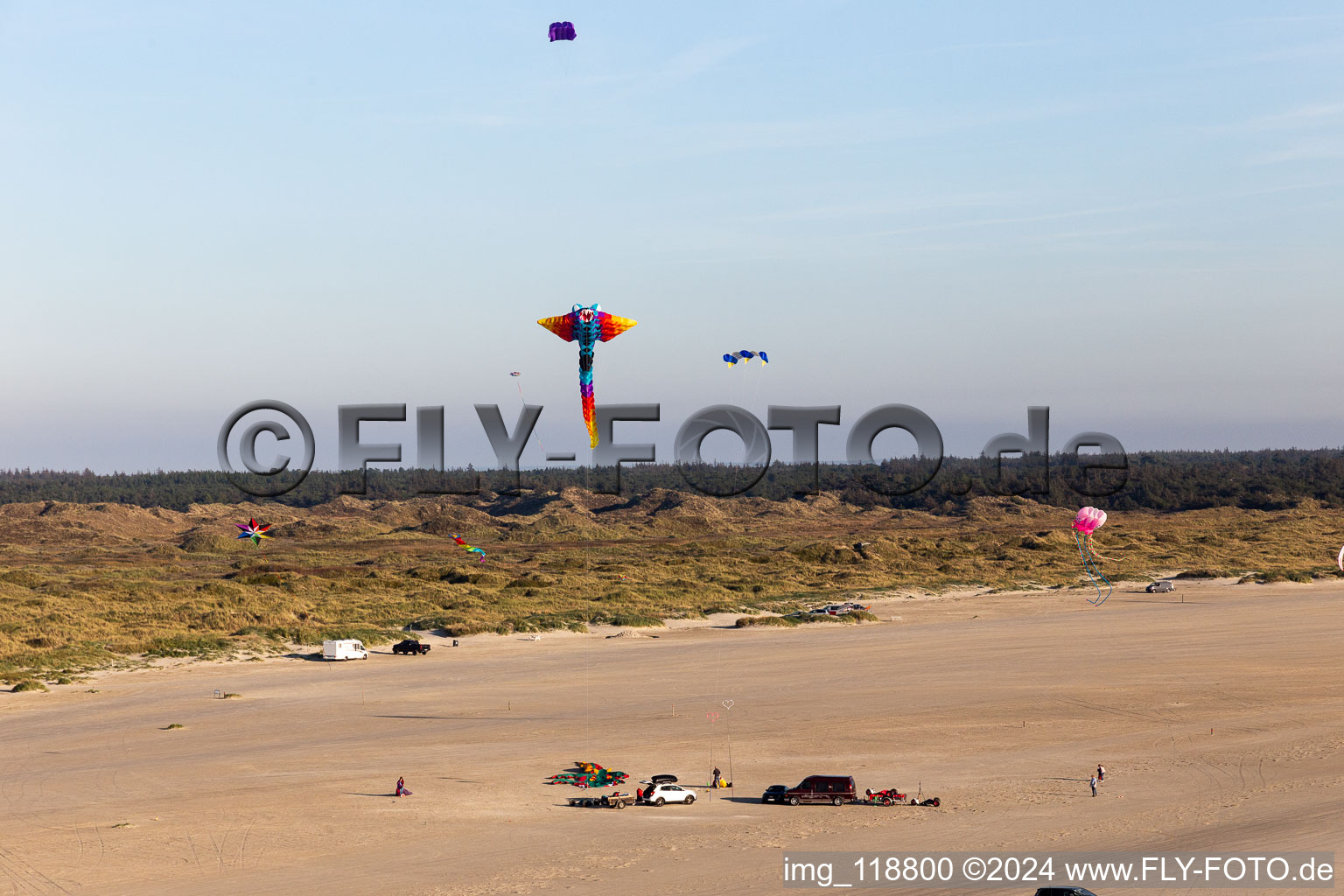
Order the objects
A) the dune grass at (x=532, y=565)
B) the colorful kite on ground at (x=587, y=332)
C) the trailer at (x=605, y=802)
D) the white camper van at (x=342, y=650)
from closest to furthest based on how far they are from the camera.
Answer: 1. the trailer at (x=605, y=802)
2. the colorful kite on ground at (x=587, y=332)
3. the white camper van at (x=342, y=650)
4. the dune grass at (x=532, y=565)

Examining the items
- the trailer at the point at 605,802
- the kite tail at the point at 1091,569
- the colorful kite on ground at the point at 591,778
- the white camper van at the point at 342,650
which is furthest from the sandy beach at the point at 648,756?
the kite tail at the point at 1091,569

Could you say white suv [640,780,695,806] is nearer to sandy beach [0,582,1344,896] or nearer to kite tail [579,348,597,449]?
sandy beach [0,582,1344,896]

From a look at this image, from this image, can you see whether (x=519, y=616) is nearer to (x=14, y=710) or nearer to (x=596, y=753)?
(x=14, y=710)

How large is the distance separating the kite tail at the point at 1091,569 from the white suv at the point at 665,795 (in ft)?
144

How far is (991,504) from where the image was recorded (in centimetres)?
15912

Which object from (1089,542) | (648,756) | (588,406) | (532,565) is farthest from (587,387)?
(1089,542)

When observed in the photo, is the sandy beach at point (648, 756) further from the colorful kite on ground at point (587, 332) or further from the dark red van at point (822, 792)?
the colorful kite on ground at point (587, 332)

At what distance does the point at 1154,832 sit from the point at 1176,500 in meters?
155

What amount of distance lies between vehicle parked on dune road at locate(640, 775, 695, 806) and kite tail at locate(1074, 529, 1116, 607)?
43.9 m

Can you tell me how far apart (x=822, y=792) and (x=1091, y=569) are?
65.6 metres

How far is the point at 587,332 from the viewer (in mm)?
37781

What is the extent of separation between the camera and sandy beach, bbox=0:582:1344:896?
2472 centimetres

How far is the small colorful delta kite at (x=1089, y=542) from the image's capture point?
2362 inches

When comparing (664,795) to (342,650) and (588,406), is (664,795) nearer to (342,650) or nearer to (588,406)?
(588,406)
